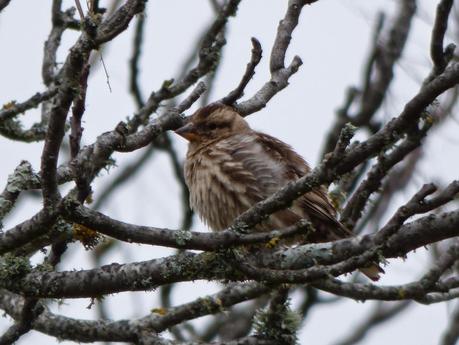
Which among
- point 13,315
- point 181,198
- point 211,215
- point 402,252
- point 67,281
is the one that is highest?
point 181,198

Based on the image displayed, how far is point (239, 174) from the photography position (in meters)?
6.05

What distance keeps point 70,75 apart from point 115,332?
2208 millimetres

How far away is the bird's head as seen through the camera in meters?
6.70

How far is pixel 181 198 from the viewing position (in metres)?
7.99

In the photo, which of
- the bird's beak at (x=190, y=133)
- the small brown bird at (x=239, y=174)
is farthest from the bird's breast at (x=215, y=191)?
the bird's beak at (x=190, y=133)

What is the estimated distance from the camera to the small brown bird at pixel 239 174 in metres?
5.88

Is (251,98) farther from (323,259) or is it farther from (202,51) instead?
(323,259)

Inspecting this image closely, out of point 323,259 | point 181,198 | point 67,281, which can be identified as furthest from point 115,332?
point 181,198

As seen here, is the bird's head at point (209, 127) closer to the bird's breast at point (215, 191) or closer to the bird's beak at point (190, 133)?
the bird's beak at point (190, 133)

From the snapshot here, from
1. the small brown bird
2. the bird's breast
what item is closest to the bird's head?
the small brown bird

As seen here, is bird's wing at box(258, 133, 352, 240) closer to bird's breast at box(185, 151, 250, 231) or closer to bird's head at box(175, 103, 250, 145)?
bird's breast at box(185, 151, 250, 231)

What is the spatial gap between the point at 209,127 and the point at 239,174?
84 cm

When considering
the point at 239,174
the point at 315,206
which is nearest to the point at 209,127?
the point at 239,174

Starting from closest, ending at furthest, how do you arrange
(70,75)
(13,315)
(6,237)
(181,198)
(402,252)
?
(70,75), (402,252), (6,237), (13,315), (181,198)
